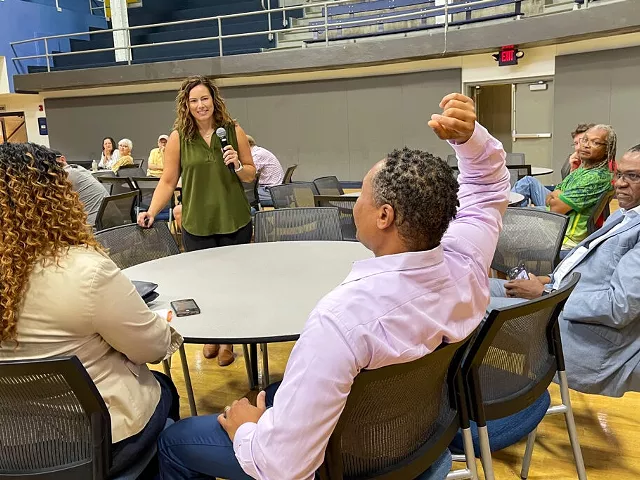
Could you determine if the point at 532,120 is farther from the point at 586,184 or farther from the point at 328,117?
the point at 586,184

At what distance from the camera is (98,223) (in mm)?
3969

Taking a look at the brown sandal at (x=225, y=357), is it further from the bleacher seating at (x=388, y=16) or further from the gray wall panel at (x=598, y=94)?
the bleacher seating at (x=388, y=16)

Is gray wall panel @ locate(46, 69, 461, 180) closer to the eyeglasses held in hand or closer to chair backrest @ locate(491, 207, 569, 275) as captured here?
chair backrest @ locate(491, 207, 569, 275)

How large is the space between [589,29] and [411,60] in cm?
325

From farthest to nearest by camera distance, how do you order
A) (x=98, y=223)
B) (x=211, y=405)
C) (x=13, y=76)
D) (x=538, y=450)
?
(x=13, y=76), (x=98, y=223), (x=211, y=405), (x=538, y=450)

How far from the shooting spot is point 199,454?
143 cm

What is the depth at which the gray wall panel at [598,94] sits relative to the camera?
8.16 meters

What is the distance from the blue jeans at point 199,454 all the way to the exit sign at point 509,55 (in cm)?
859

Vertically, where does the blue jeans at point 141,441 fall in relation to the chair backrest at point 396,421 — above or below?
below

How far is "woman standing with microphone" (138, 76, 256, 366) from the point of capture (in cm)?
297

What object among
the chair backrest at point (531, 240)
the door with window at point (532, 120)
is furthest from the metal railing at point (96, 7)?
the chair backrest at point (531, 240)

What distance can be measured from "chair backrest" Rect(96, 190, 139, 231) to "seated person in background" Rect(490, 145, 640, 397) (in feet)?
10.1

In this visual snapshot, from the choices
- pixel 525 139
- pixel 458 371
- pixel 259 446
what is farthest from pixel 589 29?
pixel 259 446

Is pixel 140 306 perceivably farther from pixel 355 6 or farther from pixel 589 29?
pixel 355 6
